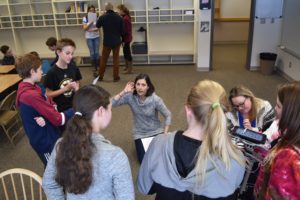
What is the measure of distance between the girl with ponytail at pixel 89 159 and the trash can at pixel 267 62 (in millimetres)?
5043

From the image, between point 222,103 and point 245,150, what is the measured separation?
0.58 meters

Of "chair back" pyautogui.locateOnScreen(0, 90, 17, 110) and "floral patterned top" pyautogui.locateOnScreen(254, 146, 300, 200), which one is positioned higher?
"floral patterned top" pyautogui.locateOnScreen(254, 146, 300, 200)

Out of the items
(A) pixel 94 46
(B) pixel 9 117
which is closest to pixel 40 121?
(B) pixel 9 117

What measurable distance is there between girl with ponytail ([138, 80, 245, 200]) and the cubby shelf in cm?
538

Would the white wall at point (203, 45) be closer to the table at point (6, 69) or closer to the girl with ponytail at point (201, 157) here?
the table at point (6, 69)

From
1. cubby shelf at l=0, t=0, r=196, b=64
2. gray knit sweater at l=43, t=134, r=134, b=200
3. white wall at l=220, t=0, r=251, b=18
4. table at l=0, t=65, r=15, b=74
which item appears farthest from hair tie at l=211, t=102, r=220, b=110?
→ white wall at l=220, t=0, r=251, b=18

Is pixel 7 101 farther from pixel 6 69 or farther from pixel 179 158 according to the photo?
pixel 179 158

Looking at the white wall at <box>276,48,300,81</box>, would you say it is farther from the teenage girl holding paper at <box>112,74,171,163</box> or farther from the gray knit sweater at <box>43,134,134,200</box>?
the gray knit sweater at <box>43,134,134,200</box>

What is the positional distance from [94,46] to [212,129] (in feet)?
17.4

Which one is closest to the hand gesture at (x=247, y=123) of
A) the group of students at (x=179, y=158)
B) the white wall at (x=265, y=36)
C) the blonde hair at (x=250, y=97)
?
the blonde hair at (x=250, y=97)

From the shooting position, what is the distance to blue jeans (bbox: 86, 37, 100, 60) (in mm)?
6043

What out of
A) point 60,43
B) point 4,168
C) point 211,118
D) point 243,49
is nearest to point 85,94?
point 211,118

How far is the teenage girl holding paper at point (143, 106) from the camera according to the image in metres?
2.63

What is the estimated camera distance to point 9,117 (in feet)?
11.3
